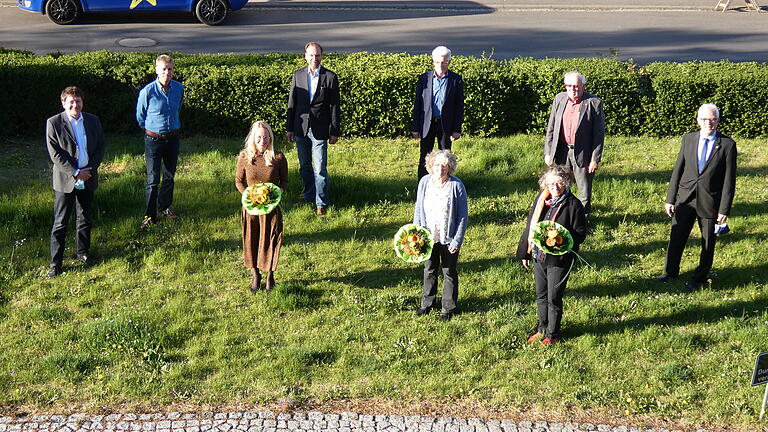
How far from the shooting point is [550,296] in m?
8.59

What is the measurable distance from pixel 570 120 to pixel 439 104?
1.71m

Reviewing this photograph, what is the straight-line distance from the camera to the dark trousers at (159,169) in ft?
36.3

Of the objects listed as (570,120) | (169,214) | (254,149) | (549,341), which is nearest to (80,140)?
(169,214)

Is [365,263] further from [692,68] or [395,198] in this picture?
[692,68]

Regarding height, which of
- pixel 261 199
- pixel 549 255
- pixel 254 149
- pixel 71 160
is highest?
pixel 254 149

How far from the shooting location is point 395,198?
12.1 metres

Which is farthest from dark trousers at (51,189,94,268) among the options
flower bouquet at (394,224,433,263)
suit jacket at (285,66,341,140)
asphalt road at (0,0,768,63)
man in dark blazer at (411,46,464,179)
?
asphalt road at (0,0,768,63)

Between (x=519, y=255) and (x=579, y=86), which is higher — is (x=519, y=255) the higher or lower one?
the lower one

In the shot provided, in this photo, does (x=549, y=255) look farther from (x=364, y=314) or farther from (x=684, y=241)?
(x=684, y=241)

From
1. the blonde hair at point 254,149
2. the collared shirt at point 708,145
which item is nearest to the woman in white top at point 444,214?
the blonde hair at point 254,149

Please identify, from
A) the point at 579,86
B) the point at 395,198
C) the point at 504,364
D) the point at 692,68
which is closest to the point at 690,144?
the point at 579,86

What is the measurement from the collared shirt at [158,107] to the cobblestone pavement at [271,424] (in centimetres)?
442

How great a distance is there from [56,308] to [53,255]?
976mm

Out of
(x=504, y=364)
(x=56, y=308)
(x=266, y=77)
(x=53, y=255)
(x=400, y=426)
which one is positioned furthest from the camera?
(x=266, y=77)
